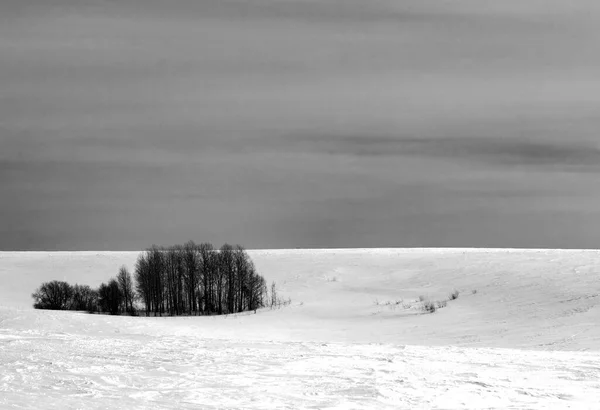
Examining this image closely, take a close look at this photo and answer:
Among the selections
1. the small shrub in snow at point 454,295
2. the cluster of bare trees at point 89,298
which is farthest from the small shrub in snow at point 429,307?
the cluster of bare trees at point 89,298

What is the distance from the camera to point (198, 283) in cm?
5772

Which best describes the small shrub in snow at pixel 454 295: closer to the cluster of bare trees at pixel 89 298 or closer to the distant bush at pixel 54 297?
the cluster of bare trees at pixel 89 298

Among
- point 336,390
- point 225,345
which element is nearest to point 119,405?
point 336,390

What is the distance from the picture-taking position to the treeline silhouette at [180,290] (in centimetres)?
5516

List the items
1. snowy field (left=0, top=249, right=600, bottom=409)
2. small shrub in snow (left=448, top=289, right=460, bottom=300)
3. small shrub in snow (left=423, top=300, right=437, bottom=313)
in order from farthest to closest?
small shrub in snow (left=448, top=289, right=460, bottom=300)
small shrub in snow (left=423, top=300, right=437, bottom=313)
snowy field (left=0, top=249, right=600, bottom=409)

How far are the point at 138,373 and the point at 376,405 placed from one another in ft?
16.1

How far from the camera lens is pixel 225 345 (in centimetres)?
1922

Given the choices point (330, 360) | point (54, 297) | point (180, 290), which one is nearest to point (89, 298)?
point (54, 297)

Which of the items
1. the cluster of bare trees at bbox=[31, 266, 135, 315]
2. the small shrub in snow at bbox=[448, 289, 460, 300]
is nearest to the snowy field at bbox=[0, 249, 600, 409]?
the small shrub in snow at bbox=[448, 289, 460, 300]

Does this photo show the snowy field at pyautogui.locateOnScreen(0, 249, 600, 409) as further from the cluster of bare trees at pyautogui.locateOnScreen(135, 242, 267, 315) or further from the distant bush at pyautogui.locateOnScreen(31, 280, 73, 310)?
the distant bush at pyautogui.locateOnScreen(31, 280, 73, 310)

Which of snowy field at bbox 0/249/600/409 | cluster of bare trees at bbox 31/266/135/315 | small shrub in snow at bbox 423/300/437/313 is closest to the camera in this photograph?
snowy field at bbox 0/249/600/409

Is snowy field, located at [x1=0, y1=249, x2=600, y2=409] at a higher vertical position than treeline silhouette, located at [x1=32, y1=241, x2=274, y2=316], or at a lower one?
lower

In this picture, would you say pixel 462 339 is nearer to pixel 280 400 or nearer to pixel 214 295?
pixel 280 400

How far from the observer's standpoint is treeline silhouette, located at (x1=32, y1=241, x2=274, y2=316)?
55156 millimetres
